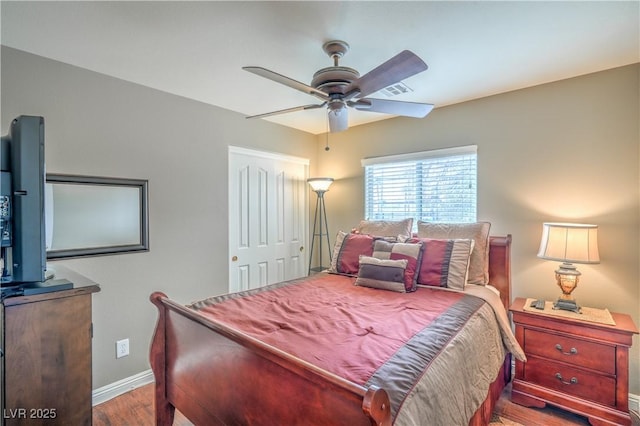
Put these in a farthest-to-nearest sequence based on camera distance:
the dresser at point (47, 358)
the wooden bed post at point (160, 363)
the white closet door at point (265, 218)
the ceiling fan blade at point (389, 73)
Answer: the white closet door at point (265, 218) < the wooden bed post at point (160, 363) < the ceiling fan blade at point (389, 73) < the dresser at point (47, 358)

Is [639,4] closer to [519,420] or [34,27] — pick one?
[519,420]

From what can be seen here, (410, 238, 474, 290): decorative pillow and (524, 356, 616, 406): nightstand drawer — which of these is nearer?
(524, 356, 616, 406): nightstand drawer

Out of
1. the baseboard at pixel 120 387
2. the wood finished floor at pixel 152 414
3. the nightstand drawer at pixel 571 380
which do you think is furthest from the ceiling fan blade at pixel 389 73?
the baseboard at pixel 120 387

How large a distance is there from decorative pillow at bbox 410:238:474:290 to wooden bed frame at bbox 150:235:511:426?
73cm

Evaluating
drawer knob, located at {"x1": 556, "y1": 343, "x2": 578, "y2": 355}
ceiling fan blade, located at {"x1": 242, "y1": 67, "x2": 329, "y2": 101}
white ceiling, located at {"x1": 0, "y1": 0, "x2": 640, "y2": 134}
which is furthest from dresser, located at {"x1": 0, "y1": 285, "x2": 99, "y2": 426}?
drawer knob, located at {"x1": 556, "y1": 343, "x2": 578, "y2": 355}

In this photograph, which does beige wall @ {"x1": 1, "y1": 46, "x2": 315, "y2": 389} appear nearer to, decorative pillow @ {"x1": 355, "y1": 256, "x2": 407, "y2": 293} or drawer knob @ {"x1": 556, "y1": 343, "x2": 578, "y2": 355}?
decorative pillow @ {"x1": 355, "y1": 256, "x2": 407, "y2": 293}

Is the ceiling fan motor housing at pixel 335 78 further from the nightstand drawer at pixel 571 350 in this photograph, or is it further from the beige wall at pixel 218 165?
the nightstand drawer at pixel 571 350

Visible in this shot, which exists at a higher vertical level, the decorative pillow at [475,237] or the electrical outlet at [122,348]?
the decorative pillow at [475,237]

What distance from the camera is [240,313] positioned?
72.0 inches

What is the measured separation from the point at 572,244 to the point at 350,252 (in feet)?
5.31

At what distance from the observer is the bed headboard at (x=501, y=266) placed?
101 inches

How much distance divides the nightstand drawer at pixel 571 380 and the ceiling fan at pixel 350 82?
195 centimetres

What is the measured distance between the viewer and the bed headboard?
256 cm

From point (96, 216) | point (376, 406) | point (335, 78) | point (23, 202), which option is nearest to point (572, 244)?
point (335, 78)
